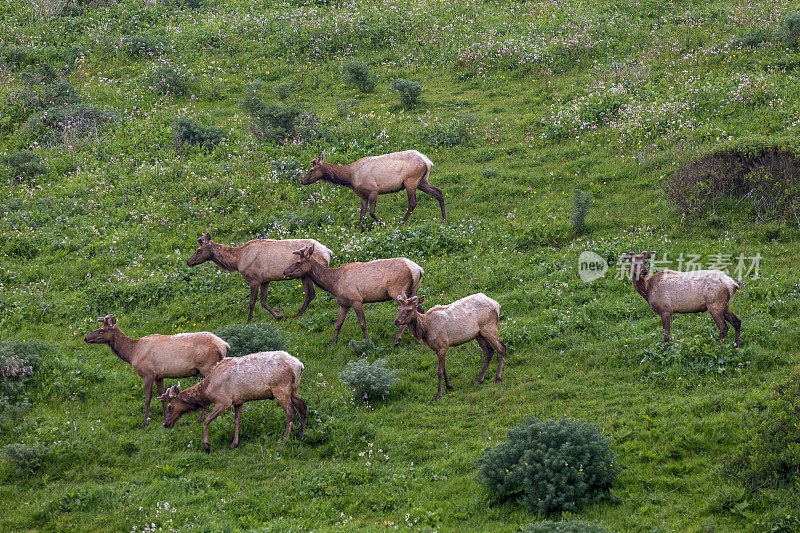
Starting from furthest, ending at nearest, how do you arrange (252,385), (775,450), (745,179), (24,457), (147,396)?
(745,179) < (147,396) < (252,385) < (24,457) < (775,450)

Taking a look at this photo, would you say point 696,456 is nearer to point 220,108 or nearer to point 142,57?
point 220,108

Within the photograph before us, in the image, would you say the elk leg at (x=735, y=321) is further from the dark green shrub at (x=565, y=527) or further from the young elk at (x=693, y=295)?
the dark green shrub at (x=565, y=527)

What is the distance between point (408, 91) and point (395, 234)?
28.5 feet

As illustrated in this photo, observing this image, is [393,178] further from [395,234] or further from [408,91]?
[408,91]

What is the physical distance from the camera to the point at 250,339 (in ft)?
46.4

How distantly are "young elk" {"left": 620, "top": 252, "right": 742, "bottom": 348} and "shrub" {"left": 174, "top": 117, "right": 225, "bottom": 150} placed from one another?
15097mm

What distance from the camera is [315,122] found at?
24.6 metres

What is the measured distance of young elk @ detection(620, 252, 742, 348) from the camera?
1319 cm

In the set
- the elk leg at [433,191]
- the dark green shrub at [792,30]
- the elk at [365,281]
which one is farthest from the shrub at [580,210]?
the dark green shrub at [792,30]

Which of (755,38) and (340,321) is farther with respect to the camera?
(755,38)

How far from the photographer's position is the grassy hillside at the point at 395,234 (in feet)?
35.5

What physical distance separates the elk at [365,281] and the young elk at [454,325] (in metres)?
1.40

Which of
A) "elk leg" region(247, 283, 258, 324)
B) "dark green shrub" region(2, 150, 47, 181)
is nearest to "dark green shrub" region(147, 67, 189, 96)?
"dark green shrub" region(2, 150, 47, 181)

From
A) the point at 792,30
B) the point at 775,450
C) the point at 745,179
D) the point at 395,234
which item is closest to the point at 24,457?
the point at 395,234
